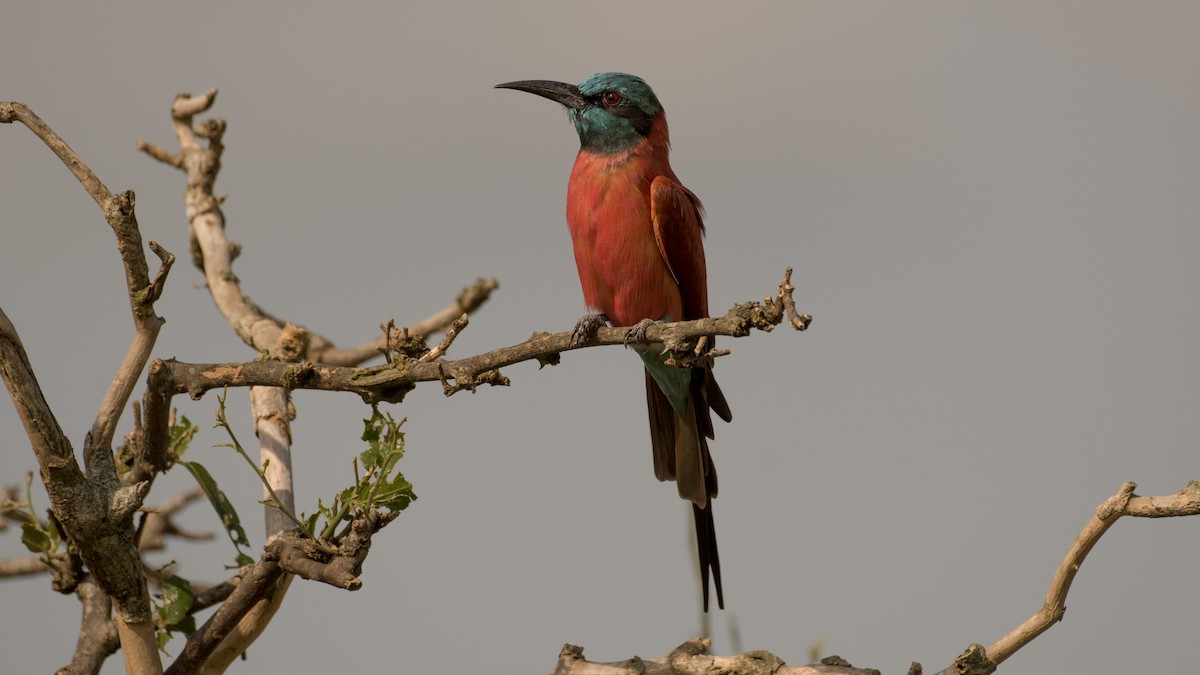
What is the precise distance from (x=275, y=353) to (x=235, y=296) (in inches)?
26.5

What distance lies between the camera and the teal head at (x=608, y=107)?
186 inches

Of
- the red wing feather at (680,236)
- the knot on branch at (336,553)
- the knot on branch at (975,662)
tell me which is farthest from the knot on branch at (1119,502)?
the red wing feather at (680,236)

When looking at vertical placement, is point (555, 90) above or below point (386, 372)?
above

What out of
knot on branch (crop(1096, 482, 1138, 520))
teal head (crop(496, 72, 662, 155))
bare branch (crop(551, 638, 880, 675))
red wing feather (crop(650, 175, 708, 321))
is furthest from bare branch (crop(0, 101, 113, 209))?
knot on branch (crop(1096, 482, 1138, 520))

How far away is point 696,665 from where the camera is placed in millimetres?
3172

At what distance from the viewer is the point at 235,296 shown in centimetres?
480

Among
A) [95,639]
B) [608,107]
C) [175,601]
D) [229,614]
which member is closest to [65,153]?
[229,614]

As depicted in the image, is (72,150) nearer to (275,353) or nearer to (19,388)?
(19,388)

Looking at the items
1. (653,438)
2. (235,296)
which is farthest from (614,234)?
(235,296)

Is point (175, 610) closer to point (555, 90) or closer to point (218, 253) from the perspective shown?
point (218, 253)

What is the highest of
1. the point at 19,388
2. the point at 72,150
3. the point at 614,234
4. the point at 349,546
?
the point at 614,234

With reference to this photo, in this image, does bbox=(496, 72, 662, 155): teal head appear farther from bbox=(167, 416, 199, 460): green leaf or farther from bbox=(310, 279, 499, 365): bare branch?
bbox=(167, 416, 199, 460): green leaf

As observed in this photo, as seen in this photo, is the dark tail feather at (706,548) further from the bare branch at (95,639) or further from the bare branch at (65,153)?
the bare branch at (65,153)

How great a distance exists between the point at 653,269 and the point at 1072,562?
2019 millimetres
